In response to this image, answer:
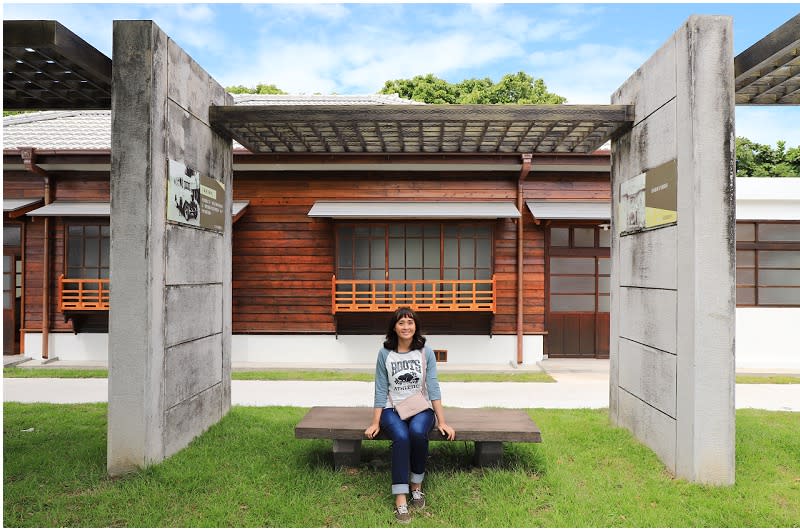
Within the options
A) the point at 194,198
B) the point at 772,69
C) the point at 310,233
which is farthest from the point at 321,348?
the point at 772,69

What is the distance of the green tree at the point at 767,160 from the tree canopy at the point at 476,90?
891 centimetres

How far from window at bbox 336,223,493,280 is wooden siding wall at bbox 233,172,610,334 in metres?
0.33

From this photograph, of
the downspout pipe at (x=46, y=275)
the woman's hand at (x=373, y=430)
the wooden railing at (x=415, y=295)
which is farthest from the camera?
the downspout pipe at (x=46, y=275)

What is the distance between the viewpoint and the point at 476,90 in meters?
28.4

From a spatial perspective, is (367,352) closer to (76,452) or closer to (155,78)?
(76,452)

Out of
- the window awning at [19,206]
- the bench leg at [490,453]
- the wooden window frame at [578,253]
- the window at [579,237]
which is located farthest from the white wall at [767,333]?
the window awning at [19,206]

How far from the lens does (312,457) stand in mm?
4871

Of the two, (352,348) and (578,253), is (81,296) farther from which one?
(578,253)

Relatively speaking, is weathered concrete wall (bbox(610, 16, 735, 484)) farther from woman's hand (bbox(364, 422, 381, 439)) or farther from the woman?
woman's hand (bbox(364, 422, 381, 439))

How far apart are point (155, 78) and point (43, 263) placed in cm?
817

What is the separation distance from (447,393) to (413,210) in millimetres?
3505

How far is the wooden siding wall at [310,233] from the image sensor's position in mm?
10719

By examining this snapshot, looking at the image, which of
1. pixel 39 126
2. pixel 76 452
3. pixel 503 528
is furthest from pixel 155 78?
pixel 39 126

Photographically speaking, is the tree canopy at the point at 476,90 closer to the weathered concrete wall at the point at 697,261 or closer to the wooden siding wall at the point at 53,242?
the wooden siding wall at the point at 53,242
